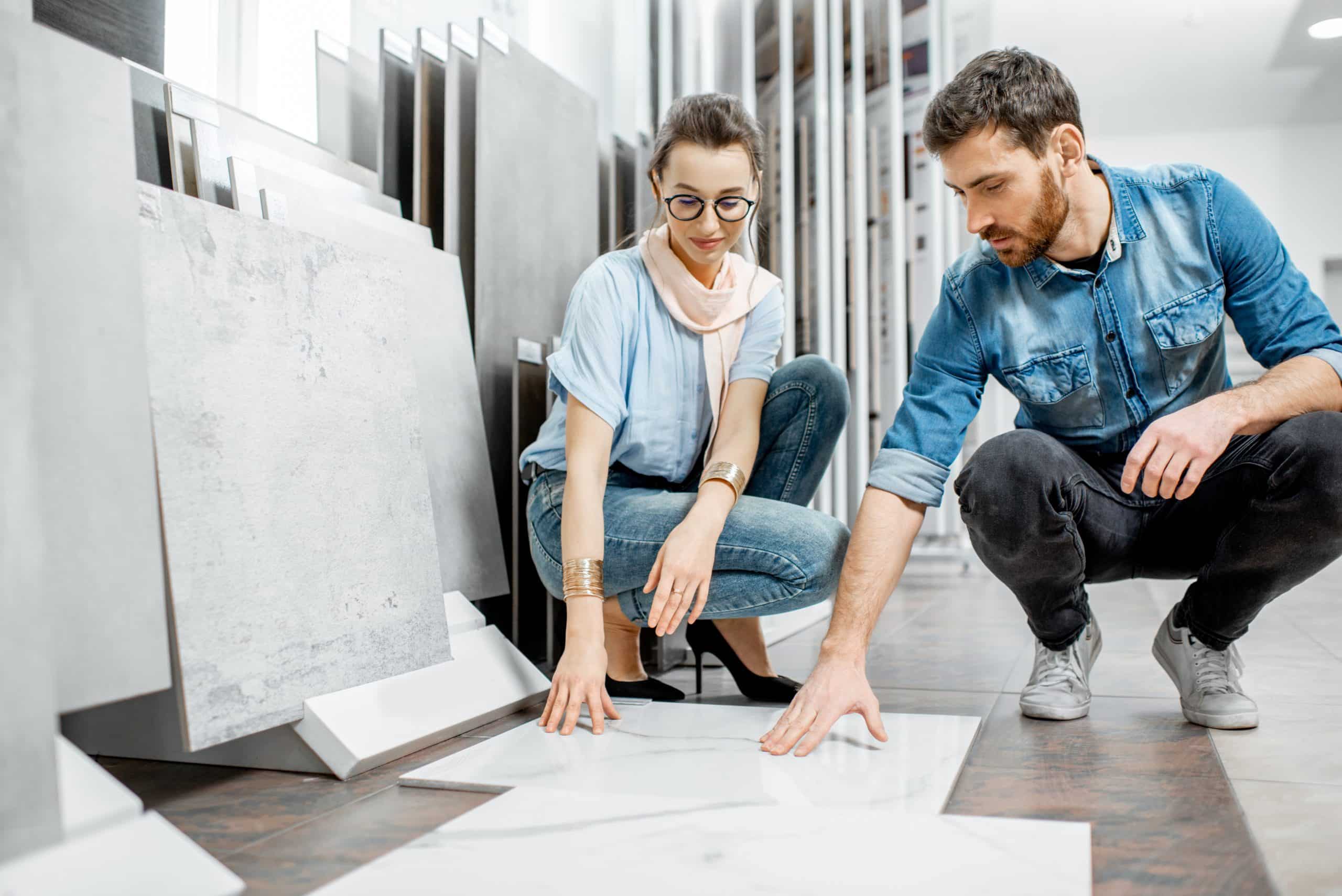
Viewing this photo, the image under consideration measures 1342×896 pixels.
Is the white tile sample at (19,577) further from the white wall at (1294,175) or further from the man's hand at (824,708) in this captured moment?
the white wall at (1294,175)

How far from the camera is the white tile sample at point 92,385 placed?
897 millimetres

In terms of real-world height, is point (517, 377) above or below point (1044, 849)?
above

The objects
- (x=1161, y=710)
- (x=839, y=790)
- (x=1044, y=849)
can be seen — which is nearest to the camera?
(x=1044, y=849)

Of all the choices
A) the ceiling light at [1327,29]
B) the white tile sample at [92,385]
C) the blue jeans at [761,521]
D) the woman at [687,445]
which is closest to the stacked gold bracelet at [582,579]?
the woman at [687,445]

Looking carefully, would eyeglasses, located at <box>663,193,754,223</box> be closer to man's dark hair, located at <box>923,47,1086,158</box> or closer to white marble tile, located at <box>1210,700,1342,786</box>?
man's dark hair, located at <box>923,47,1086,158</box>

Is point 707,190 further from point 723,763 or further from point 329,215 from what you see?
point 723,763

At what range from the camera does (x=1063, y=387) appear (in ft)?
5.04

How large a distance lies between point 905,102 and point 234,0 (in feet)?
8.75

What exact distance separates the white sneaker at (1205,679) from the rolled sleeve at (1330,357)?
0.41 metres

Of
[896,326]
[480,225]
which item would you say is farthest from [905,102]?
[480,225]

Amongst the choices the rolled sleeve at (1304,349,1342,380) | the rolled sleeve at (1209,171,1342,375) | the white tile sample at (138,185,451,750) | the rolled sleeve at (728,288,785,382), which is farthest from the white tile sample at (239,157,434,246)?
the rolled sleeve at (1304,349,1342,380)

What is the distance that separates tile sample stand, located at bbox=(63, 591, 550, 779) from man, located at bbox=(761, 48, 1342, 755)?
50 centimetres

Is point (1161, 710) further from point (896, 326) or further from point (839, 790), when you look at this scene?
point (896, 326)

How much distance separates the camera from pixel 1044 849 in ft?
3.01
